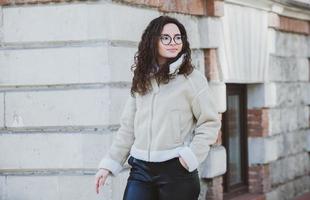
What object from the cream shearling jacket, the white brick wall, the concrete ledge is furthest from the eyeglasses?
the concrete ledge

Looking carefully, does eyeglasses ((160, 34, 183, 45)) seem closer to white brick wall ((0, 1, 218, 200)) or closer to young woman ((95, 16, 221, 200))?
young woman ((95, 16, 221, 200))

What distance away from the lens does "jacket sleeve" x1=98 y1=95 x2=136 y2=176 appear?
576 centimetres

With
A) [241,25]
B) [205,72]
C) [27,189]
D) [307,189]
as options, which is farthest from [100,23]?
[307,189]

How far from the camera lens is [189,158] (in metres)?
5.41

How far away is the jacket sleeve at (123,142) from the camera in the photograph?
5.76 m

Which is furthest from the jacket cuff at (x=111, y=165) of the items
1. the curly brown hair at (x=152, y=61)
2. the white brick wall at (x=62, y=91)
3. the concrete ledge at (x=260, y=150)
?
the concrete ledge at (x=260, y=150)

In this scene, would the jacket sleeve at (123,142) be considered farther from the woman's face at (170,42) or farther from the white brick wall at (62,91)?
the white brick wall at (62,91)

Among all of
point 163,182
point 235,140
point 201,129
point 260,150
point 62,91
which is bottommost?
point 260,150

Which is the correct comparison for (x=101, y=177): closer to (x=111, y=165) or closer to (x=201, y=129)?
(x=111, y=165)

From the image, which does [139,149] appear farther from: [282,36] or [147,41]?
[282,36]

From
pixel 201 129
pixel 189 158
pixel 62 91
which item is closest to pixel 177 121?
pixel 201 129

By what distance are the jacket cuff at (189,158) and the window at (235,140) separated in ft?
16.2

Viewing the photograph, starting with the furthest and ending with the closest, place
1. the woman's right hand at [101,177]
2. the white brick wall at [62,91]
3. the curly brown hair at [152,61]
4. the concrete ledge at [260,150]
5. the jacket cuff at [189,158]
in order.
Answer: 1. the concrete ledge at [260,150]
2. the white brick wall at [62,91]
3. the woman's right hand at [101,177]
4. the curly brown hair at [152,61]
5. the jacket cuff at [189,158]

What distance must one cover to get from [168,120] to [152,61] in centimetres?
44
